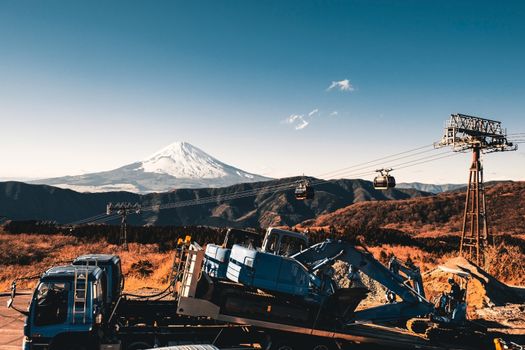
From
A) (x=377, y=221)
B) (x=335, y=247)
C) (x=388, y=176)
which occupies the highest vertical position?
(x=388, y=176)

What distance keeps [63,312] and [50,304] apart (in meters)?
0.37

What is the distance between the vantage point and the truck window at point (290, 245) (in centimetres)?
1177

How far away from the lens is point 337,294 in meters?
10.3

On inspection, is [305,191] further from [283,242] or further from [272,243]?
[272,243]

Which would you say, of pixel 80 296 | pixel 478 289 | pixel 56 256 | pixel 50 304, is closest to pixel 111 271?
pixel 50 304

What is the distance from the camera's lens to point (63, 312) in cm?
892

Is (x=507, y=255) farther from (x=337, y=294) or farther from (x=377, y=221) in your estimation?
(x=377, y=221)

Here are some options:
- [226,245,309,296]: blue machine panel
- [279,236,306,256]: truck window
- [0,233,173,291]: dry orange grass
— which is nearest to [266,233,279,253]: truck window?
[279,236,306,256]: truck window

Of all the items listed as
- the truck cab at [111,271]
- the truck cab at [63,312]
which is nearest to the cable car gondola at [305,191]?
the truck cab at [111,271]

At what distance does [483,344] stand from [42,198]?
5128 inches

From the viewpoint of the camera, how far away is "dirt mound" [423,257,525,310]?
17578mm

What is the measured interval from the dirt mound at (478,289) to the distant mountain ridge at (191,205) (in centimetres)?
8991

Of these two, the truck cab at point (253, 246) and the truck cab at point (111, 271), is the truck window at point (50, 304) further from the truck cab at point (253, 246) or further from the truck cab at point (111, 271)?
the truck cab at point (253, 246)

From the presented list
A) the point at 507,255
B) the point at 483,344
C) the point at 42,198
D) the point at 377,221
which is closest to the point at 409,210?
the point at 377,221
